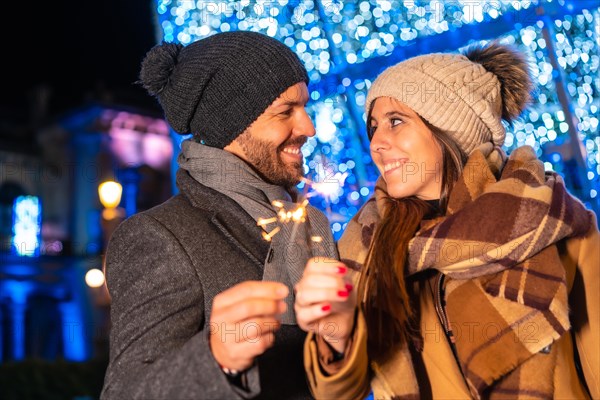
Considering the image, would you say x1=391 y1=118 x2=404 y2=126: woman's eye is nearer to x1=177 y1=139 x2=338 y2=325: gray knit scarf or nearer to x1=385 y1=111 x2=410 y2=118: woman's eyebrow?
x1=385 y1=111 x2=410 y2=118: woman's eyebrow

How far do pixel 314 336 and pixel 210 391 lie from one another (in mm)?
326

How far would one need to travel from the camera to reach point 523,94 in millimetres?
2588

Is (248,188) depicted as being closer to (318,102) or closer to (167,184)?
(318,102)

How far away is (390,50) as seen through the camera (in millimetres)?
3424

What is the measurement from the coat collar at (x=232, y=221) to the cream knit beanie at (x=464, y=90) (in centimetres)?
68

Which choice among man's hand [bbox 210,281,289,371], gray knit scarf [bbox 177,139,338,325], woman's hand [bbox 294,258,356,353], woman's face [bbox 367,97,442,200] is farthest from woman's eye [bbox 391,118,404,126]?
man's hand [bbox 210,281,289,371]

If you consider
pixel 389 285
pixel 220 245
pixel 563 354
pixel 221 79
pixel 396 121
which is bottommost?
pixel 563 354

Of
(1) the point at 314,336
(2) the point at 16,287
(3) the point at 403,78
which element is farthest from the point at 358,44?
(2) the point at 16,287

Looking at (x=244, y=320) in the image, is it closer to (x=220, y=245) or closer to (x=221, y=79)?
(x=220, y=245)

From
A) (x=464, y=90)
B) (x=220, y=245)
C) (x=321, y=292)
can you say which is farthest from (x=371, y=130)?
(x=321, y=292)

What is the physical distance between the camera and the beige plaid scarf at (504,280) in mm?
2078

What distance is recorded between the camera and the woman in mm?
2076

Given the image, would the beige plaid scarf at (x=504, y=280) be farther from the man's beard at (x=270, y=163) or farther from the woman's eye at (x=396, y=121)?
the man's beard at (x=270, y=163)

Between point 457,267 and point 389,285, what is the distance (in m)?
0.21
